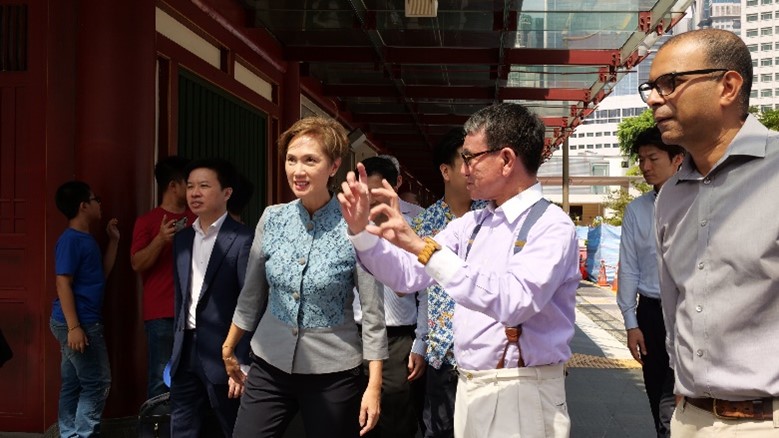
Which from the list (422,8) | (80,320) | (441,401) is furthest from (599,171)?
(441,401)

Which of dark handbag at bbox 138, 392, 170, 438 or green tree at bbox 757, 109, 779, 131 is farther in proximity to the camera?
green tree at bbox 757, 109, 779, 131

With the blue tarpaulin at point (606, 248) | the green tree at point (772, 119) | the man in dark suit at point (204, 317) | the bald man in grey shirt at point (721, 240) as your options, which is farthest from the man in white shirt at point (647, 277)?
the green tree at point (772, 119)

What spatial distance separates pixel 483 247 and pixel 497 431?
61 cm

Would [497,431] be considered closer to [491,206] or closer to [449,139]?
[491,206]

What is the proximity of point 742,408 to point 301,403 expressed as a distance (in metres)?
1.72

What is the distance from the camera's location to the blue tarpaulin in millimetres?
23203

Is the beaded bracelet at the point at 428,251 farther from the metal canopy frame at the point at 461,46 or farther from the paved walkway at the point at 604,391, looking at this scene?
the metal canopy frame at the point at 461,46

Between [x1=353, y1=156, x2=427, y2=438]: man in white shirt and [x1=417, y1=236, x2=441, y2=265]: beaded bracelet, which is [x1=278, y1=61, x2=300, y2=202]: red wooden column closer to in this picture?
[x1=353, y1=156, x2=427, y2=438]: man in white shirt

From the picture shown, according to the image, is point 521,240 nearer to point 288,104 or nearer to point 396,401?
point 396,401

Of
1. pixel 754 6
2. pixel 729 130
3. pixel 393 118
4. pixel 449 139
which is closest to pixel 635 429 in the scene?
pixel 449 139

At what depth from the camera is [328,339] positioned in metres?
3.19

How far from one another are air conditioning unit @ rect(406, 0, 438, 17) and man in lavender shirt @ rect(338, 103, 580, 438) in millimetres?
4803

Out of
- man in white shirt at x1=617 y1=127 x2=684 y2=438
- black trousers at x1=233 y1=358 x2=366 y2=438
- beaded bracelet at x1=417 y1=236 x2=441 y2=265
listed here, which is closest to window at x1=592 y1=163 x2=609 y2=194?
man in white shirt at x1=617 y1=127 x2=684 y2=438

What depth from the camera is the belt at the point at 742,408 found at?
85.4 inches
